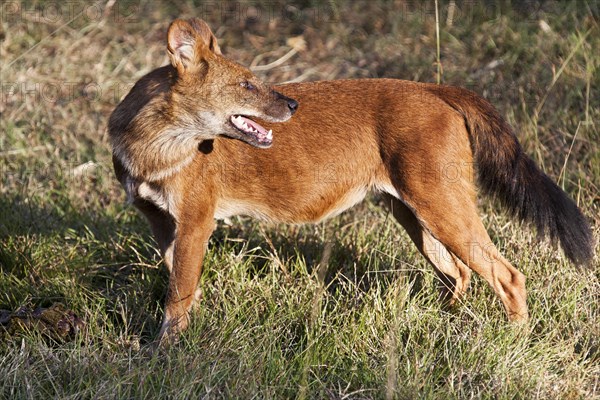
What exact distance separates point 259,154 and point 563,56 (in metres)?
3.99

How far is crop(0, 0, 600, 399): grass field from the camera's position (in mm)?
4535

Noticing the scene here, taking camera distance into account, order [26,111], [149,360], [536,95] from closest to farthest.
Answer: [149,360]
[536,95]
[26,111]

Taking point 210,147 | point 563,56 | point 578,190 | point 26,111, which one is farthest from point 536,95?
point 26,111

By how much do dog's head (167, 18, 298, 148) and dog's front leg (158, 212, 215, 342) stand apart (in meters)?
0.55

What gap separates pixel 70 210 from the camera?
270 inches

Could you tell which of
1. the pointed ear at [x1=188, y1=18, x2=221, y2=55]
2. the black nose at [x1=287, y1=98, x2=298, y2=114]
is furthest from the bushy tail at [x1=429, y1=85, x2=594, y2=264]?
the pointed ear at [x1=188, y1=18, x2=221, y2=55]

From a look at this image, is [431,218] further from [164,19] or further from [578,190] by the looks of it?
[164,19]

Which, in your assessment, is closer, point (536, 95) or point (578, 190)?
point (578, 190)

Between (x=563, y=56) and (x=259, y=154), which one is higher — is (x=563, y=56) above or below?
below

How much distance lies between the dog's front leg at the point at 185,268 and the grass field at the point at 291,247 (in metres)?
0.14

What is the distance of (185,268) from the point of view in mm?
5145

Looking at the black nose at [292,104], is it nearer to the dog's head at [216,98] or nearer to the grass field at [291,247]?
the dog's head at [216,98]

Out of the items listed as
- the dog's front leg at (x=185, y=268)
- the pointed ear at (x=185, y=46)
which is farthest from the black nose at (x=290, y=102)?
the dog's front leg at (x=185, y=268)

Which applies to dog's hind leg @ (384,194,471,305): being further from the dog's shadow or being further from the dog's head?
the dog's head
